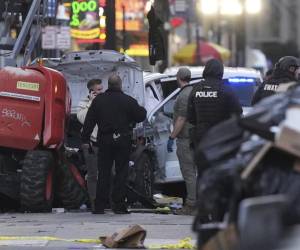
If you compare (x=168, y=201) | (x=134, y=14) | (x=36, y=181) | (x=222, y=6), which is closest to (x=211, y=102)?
(x=36, y=181)

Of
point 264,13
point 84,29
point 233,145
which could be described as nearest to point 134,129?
point 233,145

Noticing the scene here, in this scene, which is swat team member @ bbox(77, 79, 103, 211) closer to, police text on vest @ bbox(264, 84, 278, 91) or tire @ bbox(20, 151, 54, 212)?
tire @ bbox(20, 151, 54, 212)

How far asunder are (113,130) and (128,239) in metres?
2.60

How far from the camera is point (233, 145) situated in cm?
514

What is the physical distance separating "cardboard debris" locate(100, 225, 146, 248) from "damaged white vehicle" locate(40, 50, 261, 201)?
140 inches

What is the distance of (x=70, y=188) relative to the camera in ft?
40.2

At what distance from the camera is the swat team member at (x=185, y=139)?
1182 centimetres

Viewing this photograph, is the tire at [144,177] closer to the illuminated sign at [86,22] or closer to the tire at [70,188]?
the tire at [70,188]

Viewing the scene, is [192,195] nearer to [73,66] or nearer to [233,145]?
[73,66]

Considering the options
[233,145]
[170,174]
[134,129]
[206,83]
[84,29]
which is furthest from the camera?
[84,29]

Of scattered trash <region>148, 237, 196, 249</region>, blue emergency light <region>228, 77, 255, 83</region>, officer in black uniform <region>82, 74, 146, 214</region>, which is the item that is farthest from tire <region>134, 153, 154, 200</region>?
scattered trash <region>148, 237, 196, 249</region>

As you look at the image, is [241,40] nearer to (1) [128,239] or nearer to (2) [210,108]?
(2) [210,108]

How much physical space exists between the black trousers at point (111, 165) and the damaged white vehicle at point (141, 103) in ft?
3.23

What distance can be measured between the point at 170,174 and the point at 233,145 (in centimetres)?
836
